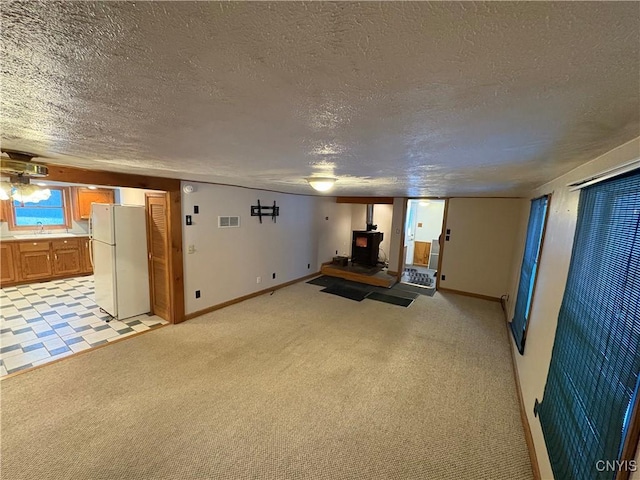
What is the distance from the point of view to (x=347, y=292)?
523 centimetres

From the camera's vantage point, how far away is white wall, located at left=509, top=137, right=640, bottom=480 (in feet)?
5.38

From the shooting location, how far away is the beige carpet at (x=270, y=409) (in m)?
1.72

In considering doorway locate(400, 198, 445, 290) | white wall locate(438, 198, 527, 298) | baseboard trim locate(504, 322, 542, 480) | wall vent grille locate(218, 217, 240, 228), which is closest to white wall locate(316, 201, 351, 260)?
doorway locate(400, 198, 445, 290)

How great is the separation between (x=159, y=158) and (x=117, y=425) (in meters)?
2.01

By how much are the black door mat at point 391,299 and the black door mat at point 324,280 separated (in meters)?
1.05

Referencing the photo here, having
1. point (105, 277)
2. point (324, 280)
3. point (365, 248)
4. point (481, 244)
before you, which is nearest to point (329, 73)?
point (105, 277)

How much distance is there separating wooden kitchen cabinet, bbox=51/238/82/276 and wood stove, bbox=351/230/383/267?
612 centimetres

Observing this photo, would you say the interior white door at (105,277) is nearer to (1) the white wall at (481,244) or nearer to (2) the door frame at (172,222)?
(2) the door frame at (172,222)

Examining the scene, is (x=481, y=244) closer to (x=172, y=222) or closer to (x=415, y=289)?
(x=415, y=289)

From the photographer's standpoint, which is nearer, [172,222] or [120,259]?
[172,222]

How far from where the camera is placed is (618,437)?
3.01 ft

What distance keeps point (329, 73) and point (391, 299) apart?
4.68 m

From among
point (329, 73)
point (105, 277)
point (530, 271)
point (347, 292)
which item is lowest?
point (347, 292)

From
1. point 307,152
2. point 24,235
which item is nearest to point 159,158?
point 307,152
